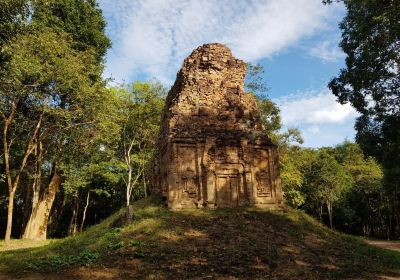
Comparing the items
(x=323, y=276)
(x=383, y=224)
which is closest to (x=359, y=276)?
(x=323, y=276)

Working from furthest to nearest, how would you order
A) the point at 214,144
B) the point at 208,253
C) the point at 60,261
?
the point at 214,144, the point at 208,253, the point at 60,261

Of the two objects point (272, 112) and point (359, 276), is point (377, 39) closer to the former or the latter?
point (359, 276)

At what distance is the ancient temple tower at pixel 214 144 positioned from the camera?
16469 mm

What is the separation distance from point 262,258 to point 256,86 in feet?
71.0

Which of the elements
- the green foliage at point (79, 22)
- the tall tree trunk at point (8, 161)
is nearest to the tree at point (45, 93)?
the tall tree trunk at point (8, 161)

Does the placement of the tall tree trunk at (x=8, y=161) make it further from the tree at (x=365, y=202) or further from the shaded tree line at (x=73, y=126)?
the tree at (x=365, y=202)

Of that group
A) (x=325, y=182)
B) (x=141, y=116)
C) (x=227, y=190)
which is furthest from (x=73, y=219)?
(x=325, y=182)

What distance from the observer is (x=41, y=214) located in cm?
2553

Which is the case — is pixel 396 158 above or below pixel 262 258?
above

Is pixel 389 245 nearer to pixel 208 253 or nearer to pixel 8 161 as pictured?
pixel 208 253

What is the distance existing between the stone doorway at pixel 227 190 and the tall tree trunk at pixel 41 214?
1399cm

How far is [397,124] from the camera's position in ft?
52.5

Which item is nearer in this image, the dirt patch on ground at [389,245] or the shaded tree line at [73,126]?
the shaded tree line at [73,126]

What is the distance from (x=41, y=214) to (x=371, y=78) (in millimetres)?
21410
